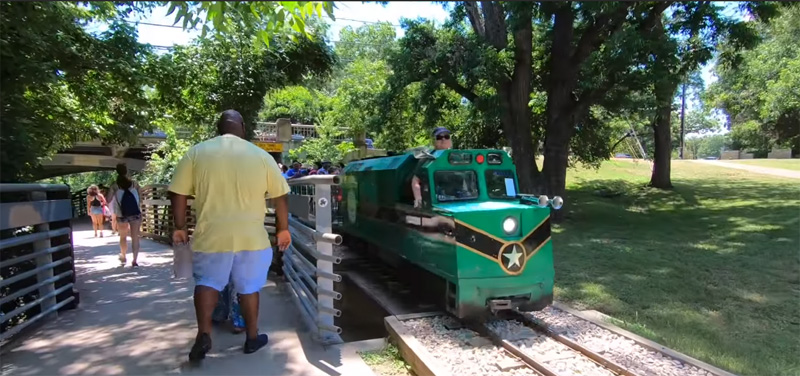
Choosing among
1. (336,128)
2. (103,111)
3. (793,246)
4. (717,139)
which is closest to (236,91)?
(103,111)

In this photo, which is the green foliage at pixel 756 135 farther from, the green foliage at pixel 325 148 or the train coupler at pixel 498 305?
the train coupler at pixel 498 305

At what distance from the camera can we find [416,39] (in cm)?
1455

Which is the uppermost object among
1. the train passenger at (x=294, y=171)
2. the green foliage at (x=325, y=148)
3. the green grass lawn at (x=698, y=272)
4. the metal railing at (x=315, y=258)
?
the green foliage at (x=325, y=148)

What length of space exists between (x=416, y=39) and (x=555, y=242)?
21.9ft

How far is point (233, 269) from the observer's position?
4180 millimetres

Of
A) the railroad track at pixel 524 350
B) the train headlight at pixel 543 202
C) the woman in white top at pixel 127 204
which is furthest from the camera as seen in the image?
the woman in white top at pixel 127 204

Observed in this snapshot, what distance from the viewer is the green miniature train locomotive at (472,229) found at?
5.59 m

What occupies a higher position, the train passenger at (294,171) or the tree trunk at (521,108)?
the tree trunk at (521,108)

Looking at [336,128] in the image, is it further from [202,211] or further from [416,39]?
[202,211]

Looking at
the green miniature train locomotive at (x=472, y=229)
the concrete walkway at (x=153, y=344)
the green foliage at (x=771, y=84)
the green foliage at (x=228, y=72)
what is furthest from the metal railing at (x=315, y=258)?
the green foliage at (x=771, y=84)

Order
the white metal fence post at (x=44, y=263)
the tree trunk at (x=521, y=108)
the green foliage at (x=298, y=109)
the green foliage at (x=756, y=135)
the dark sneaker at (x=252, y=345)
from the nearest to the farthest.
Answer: the dark sneaker at (x=252, y=345) < the white metal fence post at (x=44, y=263) < the tree trunk at (x=521, y=108) < the green foliage at (x=298, y=109) < the green foliage at (x=756, y=135)

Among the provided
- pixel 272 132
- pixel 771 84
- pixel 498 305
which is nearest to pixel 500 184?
pixel 498 305

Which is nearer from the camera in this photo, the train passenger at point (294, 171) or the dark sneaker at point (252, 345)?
the dark sneaker at point (252, 345)

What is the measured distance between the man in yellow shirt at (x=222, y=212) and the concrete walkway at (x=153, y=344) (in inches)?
15.2
